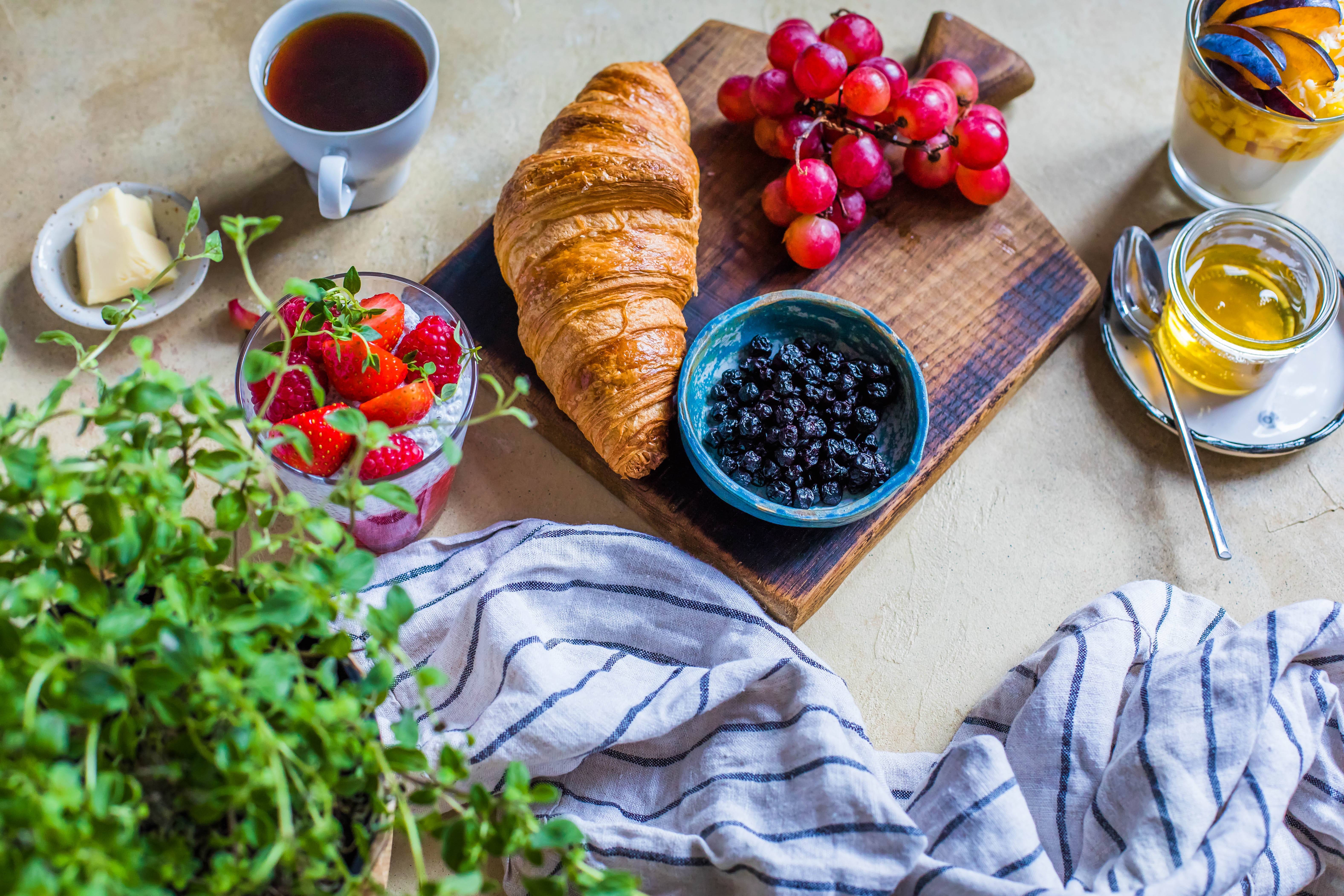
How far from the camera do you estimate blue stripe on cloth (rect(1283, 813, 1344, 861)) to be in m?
1.32

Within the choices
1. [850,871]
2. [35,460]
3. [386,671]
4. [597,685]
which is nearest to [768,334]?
[597,685]

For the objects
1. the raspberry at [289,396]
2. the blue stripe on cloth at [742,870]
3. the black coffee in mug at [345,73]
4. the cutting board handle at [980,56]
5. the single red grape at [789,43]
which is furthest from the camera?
the cutting board handle at [980,56]

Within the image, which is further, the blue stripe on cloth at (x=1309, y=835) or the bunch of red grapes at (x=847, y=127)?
the bunch of red grapes at (x=847, y=127)

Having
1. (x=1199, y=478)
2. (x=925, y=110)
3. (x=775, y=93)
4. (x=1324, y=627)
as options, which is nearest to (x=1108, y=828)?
(x=1324, y=627)

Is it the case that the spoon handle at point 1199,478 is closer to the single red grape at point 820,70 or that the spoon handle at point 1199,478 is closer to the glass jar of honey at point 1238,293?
the glass jar of honey at point 1238,293

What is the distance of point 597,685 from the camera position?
1.36m

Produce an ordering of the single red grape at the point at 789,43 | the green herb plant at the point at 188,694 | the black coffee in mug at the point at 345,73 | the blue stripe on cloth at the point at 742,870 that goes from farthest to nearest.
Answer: the single red grape at the point at 789,43, the black coffee in mug at the point at 345,73, the blue stripe on cloth at the point at 742,870, the green herb plant at the point at 188,694

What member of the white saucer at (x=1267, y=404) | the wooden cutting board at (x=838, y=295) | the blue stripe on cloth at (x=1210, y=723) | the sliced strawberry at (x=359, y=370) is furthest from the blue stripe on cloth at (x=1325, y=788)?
the sliced strawberry at (x=359, y=370)

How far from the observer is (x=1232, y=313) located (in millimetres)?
1634

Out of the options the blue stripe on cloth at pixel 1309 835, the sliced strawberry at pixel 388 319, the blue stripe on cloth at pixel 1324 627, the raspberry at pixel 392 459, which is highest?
the sliced strawberry at pixel 388 319

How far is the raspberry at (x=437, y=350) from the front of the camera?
1.41 meters

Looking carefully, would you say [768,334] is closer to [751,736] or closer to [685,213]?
[685,213]

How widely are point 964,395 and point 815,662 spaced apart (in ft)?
1.72

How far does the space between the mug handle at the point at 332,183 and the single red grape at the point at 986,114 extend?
3.44ft
